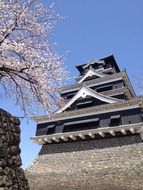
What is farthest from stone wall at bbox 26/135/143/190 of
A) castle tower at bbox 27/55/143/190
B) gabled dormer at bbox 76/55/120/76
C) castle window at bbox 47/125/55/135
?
gabled dormer at bbox 76/55/120/76

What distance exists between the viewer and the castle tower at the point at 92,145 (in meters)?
19.1

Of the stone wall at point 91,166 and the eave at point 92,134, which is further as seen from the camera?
the eave at point 92,134

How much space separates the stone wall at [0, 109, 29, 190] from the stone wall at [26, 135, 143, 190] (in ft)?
39.3

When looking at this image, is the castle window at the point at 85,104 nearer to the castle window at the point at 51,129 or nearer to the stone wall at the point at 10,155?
the castle window at the point at 51,129

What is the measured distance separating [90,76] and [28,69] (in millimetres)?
23371

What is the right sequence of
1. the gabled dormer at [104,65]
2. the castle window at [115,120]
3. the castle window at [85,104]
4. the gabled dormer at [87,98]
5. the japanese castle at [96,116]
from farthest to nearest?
the gabled dormer at [104,65] → the castle window at [85,104] → the gabled dormer at [87,98] → the castle window at [115,120] → the japanese castle at [96,116]

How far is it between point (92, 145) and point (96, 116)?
205 cm

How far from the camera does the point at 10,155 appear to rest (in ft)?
21.1

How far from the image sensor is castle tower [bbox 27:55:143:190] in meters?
19.1

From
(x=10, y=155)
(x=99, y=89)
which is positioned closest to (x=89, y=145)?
(x=99, y=89)

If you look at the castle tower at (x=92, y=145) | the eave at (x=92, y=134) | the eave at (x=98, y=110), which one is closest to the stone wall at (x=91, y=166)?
the castle tower at (x=92, y=145)

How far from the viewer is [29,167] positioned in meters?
23.0

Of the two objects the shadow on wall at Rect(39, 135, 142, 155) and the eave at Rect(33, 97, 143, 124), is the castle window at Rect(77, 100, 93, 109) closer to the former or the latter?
the eave at Rect(33, 97, 143, 124)

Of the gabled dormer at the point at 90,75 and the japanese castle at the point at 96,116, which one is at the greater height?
the gabled dormer at the point at 90,75
